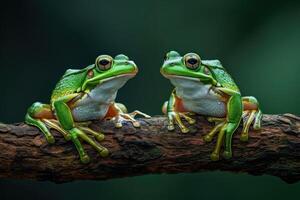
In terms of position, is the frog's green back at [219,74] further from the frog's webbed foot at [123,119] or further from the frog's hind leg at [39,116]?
the frog's hind leg at [39,116]

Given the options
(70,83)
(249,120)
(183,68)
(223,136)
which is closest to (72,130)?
(70,83)

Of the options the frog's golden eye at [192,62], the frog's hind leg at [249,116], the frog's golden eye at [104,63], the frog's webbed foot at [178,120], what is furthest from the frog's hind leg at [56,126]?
the frog's hind leg at [249,116]

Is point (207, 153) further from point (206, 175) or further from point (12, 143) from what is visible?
point (206, 175)

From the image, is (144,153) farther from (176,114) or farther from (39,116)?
(39,116)

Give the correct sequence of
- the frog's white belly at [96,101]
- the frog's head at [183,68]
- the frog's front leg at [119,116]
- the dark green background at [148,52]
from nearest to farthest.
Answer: the frog's head at [183,68] < the frog's white belly at [96,101] < the frog's front leg at [119,116] < the dark green background at [148,52]

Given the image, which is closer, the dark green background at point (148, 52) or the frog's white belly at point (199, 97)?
the frog's white belly at point (199, 97)

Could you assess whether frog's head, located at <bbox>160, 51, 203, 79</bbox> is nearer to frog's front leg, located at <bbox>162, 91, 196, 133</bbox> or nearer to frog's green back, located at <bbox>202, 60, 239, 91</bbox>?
frog's green back, located at <bbox>202, 60, 239, 91</bbox>

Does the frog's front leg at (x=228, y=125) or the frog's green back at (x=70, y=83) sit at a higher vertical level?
the frog's green back at (x=70, y=83)

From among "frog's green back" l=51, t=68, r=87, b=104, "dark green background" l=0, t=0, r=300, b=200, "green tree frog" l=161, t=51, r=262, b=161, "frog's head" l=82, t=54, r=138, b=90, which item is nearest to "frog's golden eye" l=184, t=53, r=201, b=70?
"green tree frog" l=161, t=51, r=262, b=161
